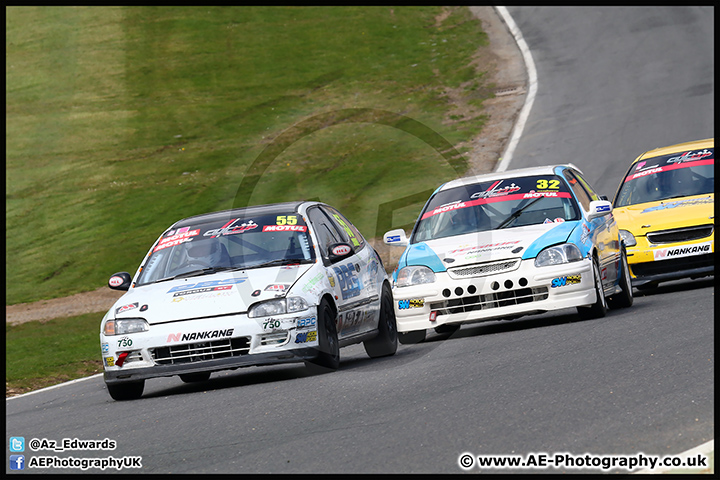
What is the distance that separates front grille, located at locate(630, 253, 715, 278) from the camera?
501 inches

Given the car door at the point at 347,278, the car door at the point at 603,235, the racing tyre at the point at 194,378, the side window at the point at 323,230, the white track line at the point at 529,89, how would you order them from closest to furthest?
the car door at the point at 347,278, the side window at the point at 323,230, the racing tyre at the point at 194,378, the car door at the point at 603,235, the white track line at the point at 529,89

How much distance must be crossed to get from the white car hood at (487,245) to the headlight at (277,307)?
7.64ft

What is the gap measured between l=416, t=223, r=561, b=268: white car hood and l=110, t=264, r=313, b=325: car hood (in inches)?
76.6

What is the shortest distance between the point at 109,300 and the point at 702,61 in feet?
71.6

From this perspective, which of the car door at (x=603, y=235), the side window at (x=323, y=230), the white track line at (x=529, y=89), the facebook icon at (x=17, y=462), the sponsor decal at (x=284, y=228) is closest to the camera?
the facebook icon at (x=17, y=462)

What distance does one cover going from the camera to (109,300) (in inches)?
798

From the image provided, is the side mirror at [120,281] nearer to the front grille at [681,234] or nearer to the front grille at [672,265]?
the front grille at [672,265]

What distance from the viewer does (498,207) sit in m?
12.1

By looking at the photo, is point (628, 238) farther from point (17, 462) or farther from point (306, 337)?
point (17, 462)

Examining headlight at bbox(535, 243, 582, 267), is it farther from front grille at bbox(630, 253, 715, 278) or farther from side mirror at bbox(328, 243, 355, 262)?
front grille at bbox(630, 253, 715, 278)

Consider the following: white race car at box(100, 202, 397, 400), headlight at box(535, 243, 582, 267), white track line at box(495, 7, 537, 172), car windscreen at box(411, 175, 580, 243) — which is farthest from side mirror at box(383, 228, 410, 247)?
white track line at box(495, 7, 537, 172)

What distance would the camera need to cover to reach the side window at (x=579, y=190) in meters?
12.3

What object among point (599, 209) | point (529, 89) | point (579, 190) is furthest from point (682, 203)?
point (529, 89)

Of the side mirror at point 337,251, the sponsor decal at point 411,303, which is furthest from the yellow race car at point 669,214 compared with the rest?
the side mirror at point 337,251
